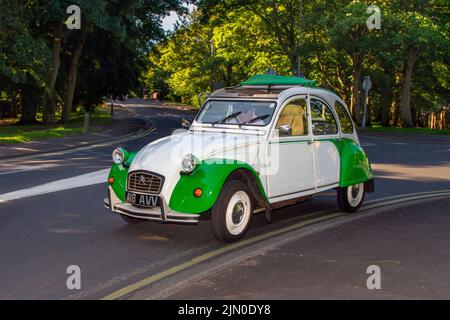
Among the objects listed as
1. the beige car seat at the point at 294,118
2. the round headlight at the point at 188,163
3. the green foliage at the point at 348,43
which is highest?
the green foliage at the point at 348,43

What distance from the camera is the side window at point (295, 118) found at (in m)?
7.77

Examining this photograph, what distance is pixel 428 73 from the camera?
136 ft

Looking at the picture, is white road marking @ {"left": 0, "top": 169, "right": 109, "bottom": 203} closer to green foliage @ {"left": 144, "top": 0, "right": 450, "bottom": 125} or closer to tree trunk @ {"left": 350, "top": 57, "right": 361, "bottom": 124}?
green foliage @ {"left": 144, "top": 0, "right": 450, "bottom": 125}

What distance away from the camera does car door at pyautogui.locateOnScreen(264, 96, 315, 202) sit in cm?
739

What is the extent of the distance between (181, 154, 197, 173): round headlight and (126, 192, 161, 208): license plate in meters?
0.50

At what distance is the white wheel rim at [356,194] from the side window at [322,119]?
1.07 meters

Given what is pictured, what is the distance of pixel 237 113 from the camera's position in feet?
26.3

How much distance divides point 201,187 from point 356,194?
12.1 ft

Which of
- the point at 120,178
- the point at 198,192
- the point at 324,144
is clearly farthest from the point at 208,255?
the point at 324,144

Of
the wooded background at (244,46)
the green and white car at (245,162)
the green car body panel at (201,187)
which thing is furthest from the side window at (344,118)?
the wooded background at (244,46)

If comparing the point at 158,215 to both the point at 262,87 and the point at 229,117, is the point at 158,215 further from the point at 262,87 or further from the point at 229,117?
the point at 262,87

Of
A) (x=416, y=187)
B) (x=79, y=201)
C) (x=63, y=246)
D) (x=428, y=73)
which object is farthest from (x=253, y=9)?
(x=63, y=246)

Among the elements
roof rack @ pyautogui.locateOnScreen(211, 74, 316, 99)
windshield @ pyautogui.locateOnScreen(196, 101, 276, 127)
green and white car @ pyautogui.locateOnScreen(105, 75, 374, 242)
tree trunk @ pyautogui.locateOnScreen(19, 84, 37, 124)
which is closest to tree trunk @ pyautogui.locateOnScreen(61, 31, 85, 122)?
tree trunk @ pyautogui.locateOnScreen(19, 84, 37, 124)

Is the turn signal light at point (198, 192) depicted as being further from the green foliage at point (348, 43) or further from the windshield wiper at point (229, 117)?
the green foliage at point (348, 43)
